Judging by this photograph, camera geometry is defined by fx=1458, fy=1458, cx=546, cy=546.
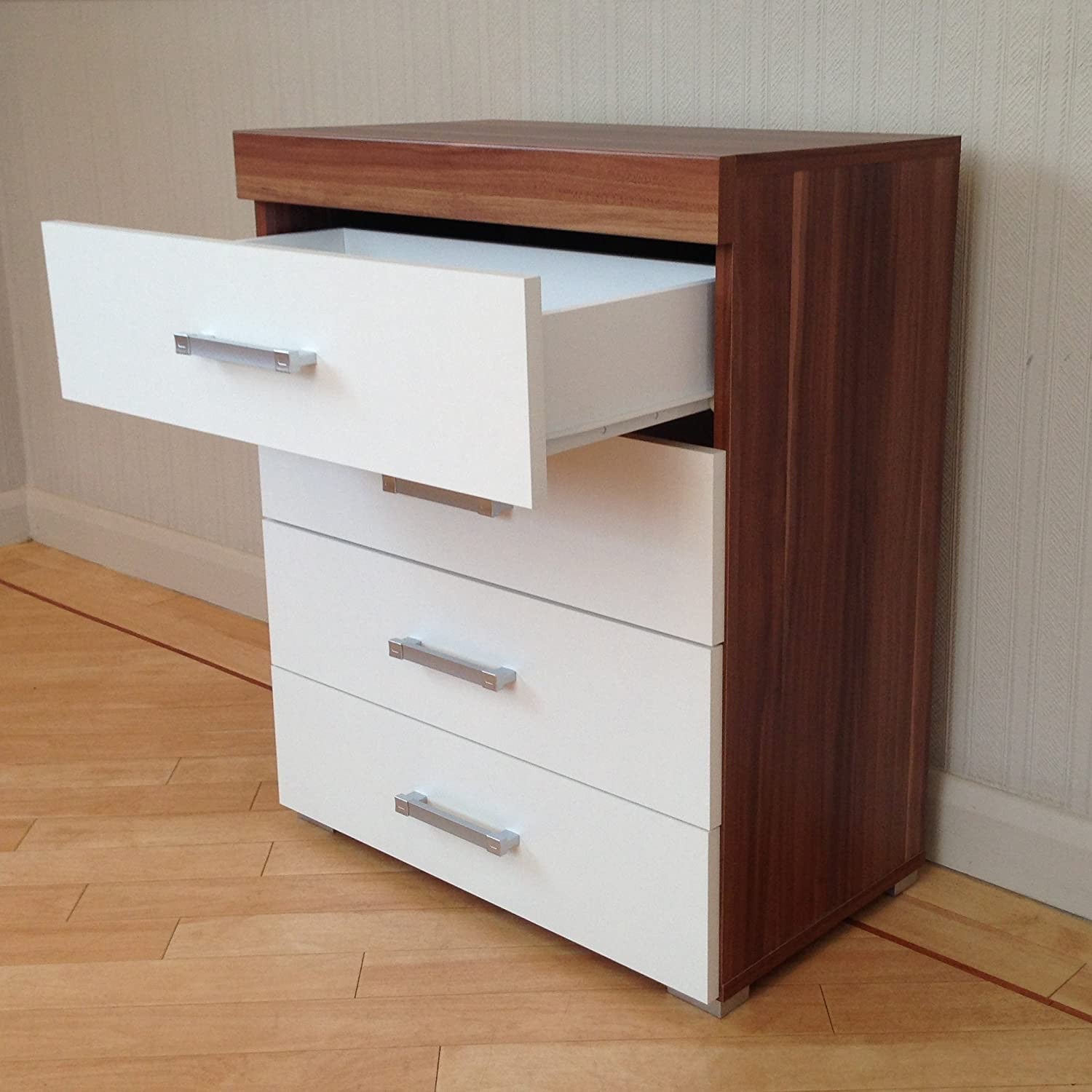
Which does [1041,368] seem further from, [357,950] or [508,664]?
[357,950]

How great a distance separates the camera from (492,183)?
50.2 inches

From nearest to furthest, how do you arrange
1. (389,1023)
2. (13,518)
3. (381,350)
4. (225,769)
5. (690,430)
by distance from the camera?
(381,350) → (389,1023) → (690,430) → (225,769) → (13,518)

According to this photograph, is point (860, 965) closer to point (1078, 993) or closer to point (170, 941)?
point (1078, 993)

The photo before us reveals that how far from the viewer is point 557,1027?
4.40 ft

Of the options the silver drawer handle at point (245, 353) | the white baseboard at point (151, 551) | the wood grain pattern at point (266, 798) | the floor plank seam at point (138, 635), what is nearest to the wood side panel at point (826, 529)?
the silver drawer handle at point (245, 353)

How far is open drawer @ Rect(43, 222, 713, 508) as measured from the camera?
3.41ft

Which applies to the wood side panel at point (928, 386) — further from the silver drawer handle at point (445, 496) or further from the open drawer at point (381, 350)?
the silver drawer handle at point (445, 496)

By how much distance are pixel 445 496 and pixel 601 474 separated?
20 centimetres

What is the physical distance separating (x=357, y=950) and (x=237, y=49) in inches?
53.6

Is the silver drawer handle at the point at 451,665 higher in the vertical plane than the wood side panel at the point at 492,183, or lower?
lower

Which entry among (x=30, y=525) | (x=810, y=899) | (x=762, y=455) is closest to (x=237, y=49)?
(x=30, y=525)

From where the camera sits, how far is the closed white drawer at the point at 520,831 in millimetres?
1328

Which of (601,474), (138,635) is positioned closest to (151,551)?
(138,635)

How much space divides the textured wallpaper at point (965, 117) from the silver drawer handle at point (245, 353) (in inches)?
26.6
